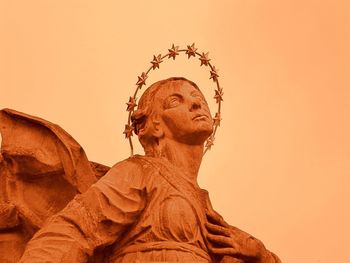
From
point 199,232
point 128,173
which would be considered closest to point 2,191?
point 128,173

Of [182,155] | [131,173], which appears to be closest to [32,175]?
[131,173]

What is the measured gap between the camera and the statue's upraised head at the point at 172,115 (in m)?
7.80

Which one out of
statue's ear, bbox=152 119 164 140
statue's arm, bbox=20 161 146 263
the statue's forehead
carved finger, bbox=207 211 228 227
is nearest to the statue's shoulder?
statue's arm, bbox=20 161 146 263

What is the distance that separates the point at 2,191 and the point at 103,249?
110 cm

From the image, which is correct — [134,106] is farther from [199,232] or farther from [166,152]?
[199,232]

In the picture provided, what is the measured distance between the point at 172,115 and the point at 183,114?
8cm

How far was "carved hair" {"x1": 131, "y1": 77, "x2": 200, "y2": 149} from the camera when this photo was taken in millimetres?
7961

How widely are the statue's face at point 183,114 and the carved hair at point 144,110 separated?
0.15ft

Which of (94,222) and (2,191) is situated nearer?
(94,222)

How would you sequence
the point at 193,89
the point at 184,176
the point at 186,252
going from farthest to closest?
the point at 193,89, the point at 184,176, the point at 186,252

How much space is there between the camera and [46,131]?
7.83 m

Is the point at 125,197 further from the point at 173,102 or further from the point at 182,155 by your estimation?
the point at 173,102

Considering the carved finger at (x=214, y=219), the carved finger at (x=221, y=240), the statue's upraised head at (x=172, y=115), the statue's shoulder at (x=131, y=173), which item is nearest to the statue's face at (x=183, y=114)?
the statue's upraised head at (x=172, y=115)

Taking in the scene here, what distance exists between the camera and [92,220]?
23.1 ft
